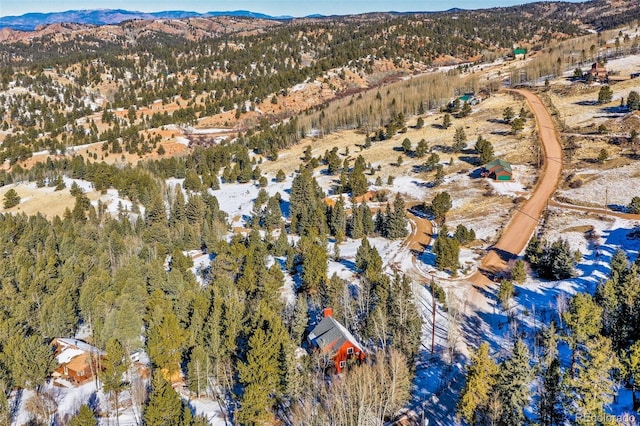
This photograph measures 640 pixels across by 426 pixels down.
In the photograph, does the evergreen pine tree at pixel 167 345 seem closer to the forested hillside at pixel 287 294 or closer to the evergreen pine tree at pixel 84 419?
the forested hillside at pixel 287 294

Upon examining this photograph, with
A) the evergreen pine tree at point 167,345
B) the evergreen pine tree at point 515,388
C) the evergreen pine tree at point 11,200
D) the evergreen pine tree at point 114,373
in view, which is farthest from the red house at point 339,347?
the evergreen pine tree at point 11,200

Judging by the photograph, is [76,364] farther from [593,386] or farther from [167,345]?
[593,386]

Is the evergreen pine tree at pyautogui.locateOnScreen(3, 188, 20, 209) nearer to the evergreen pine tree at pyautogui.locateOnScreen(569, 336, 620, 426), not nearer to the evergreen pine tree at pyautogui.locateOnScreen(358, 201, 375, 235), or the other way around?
the evergreen pine tree at pyautogui.locateOnScreen(358, 201, 375, 235)

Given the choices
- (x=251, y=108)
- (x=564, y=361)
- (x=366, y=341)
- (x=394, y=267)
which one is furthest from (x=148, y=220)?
(x=251, y=108)

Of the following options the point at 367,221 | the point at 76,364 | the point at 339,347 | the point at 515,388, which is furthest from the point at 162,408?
the point at 367,221

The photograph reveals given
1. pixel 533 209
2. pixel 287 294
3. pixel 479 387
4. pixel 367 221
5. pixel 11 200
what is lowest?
pixel 11 200

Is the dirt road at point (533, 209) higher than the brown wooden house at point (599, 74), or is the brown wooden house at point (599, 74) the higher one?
the brown wooden house at point (599, 74)
